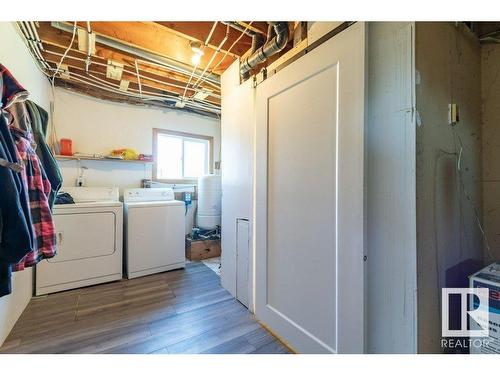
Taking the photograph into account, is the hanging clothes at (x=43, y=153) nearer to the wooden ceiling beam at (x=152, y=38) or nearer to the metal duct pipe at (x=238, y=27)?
the wooden ceiling beam at (x=152, y=38)

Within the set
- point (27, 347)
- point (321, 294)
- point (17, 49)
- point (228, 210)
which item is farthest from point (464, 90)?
point (27, 347)

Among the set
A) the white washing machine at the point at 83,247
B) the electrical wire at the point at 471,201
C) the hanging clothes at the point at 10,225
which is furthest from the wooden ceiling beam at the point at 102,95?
the electrical wire at the point at 471,201

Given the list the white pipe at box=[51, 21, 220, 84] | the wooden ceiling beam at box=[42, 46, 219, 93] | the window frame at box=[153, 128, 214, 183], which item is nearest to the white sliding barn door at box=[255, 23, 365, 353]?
the white pipe at box=[51, 21, 220, 84]

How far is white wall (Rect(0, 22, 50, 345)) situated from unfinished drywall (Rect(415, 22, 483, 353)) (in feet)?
7.98

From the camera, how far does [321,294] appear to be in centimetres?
123

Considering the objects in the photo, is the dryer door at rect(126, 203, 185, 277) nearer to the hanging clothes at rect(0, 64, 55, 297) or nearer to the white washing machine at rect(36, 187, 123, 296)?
the white washing machine at rect(36, 187, 123, 296)

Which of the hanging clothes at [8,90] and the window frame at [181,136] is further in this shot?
the window frame at [181,136]

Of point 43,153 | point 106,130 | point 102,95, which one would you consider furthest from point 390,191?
point 102,95

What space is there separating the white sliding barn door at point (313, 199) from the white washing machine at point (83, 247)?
1.72 meters

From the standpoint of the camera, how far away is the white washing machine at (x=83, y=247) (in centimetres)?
212

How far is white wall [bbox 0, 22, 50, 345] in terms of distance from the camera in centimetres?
143

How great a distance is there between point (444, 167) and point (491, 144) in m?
0.76

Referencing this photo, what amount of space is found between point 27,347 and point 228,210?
1686mm

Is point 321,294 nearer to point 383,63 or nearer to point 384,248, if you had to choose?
point 384,248
